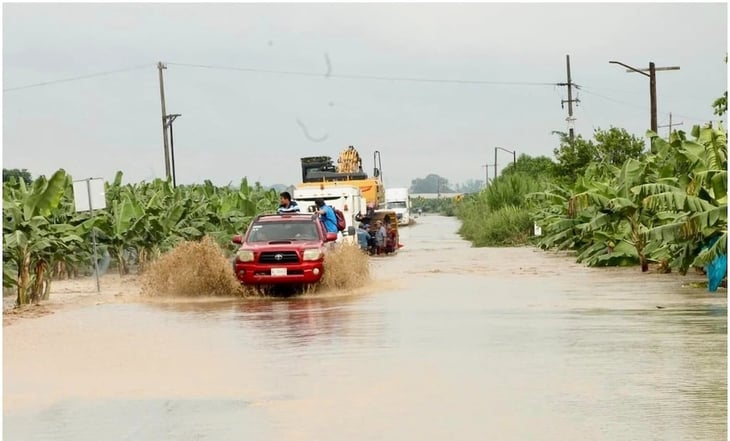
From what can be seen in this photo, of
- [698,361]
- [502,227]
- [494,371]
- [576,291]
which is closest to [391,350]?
[494,371]

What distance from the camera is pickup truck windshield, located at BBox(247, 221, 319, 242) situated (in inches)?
942

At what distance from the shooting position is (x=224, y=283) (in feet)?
78.9

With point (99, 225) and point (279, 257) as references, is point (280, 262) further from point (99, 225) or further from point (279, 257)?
point (99, 225)

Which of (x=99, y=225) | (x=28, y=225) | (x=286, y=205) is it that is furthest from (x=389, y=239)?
(x=28, y=225)

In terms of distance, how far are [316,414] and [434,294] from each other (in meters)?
13.5

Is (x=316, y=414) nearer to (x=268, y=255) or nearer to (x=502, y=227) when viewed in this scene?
(x=268, y=255)

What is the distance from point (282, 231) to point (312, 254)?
1.39 metres

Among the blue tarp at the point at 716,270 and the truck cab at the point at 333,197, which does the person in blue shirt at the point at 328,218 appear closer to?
the blue tarp at the point at 716,270

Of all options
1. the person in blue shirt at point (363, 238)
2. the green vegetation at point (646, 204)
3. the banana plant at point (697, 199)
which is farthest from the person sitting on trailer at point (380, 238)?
the banana plant at point (697, 199)

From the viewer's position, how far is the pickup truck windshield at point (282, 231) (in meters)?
23.9

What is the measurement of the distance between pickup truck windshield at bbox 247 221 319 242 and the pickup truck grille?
3.40 ft

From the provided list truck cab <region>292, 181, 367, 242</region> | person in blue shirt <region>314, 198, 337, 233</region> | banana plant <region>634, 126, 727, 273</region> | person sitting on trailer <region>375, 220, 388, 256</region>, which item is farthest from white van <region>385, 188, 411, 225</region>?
banana plant <region>634, 126, 727, 273</region>

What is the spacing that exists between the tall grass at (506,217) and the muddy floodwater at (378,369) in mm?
30392

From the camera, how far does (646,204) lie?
872 inches
